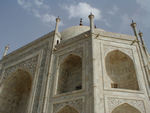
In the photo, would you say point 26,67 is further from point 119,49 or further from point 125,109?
point 125,109

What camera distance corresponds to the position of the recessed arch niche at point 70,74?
8633mm

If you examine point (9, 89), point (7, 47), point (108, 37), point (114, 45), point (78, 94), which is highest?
point (7, 47)

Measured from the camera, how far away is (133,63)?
7.96 meters

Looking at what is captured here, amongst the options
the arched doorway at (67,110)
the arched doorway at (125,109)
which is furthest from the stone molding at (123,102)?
the arched doorway at (67,110)

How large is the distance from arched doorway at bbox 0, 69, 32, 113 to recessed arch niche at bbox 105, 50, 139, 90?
580 centimetres

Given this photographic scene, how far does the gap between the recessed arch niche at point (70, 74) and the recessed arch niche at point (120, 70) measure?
1.67 metres

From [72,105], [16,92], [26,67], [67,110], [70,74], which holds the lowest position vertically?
[67,110]

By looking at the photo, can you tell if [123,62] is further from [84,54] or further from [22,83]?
[22,83]

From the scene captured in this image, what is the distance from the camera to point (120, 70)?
8.41 m

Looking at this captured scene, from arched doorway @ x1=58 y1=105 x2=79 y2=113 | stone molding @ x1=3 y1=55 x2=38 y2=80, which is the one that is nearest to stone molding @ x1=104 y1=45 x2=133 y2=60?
arched doorway @ x1=58 y1=105 x2=79 y2=113

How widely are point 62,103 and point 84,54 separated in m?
2.62

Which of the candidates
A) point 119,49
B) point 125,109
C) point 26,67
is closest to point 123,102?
point 125,109

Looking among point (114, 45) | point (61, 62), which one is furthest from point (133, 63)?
point (61, 62)

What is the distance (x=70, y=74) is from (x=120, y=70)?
9.23 feet
